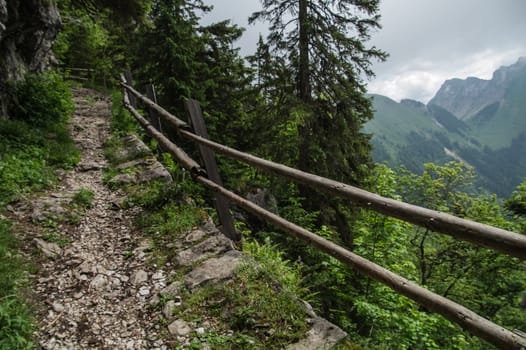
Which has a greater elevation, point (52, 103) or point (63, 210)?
point (52, 103)

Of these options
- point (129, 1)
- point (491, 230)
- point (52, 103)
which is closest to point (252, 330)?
point (491, 230)

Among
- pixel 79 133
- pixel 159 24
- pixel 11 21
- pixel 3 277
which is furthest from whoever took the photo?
pixel 159 24

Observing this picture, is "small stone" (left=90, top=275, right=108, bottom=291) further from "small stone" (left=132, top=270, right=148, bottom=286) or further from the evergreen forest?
the evergreen forest

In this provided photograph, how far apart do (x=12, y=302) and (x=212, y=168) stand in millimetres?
2371

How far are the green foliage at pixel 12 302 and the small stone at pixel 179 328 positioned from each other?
995 millimetres

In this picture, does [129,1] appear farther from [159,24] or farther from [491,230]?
[491,230]

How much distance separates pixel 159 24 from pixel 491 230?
34.0 feet

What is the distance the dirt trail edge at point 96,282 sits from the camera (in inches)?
93.4

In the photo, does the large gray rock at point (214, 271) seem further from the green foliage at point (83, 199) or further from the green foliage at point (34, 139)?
the green foliage at point (34, 139)

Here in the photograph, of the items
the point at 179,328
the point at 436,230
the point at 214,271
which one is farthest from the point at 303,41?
the point at 179,328

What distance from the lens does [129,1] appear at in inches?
359

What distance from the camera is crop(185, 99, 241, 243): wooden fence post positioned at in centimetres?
386

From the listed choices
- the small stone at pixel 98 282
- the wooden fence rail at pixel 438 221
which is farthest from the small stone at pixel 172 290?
the wooden fence rail at pixel 438 221

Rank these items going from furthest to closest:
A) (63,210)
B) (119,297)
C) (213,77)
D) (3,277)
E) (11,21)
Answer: (213,77) → (11,21) → (63,210) → (119,297) → (3,277)
